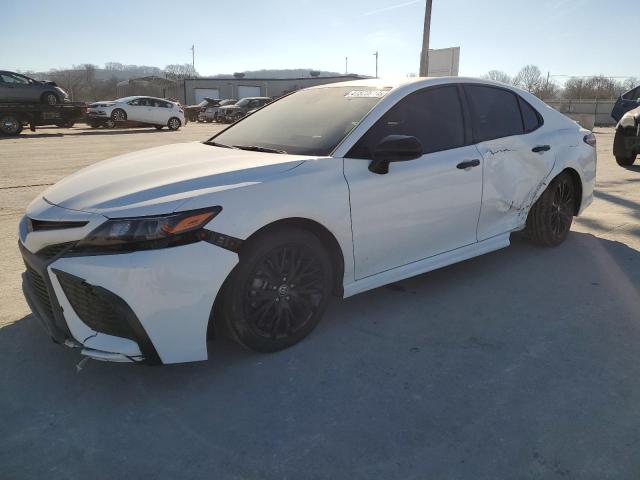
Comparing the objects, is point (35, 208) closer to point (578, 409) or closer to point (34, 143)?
point (578, 409)

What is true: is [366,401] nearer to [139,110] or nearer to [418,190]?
[418,190]

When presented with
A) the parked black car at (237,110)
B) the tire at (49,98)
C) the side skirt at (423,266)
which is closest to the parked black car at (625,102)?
the side skirt at (423,266)

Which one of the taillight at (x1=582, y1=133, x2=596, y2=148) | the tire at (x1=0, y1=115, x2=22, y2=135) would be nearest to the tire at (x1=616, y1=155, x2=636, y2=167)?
the taillight at (x1=582, y1=133, x2=596, y2=148)

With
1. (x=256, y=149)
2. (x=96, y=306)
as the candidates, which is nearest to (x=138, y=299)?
(x=96, y=306)

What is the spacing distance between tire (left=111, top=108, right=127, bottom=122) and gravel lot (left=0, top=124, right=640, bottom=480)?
20.8 metres

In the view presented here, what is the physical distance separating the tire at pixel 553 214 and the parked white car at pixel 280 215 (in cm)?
19

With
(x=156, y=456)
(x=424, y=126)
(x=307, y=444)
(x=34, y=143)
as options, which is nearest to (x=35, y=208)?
(x=156, y=456)

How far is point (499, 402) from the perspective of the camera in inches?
96.3

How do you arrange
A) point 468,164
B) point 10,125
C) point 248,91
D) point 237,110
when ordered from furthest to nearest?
point 248,91 → point 237,110 → point 10,125 → point 468,164

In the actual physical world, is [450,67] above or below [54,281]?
above

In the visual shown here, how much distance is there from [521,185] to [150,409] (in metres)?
3.25

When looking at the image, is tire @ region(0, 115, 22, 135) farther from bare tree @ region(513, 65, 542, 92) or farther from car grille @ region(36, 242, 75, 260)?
bare tree @ region(513, 65, 542, 92)

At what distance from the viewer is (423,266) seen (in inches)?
139

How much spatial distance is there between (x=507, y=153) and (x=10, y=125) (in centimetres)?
1860
